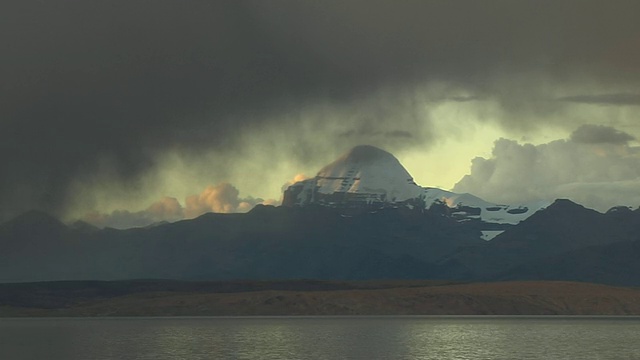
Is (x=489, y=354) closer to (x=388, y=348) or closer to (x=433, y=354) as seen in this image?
(x=433, y=354)

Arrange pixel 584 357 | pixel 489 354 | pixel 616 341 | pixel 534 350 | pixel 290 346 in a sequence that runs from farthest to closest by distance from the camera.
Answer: pixel 616 341
pixel 290 346
pixel 534 350
pixel 489 354
pixel 584 357

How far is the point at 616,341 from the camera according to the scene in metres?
194

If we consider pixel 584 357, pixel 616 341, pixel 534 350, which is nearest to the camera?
pixel 584 357

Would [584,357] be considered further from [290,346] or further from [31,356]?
[31,356]

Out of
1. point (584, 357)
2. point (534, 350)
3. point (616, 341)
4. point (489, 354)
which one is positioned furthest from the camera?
point (616, 341)

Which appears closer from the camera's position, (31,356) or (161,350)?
(31,356)

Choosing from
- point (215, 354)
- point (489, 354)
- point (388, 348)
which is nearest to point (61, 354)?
point (215, 354)

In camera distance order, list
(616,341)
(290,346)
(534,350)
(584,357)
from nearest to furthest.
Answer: (584,357)
(534,350)
(290,346)
(616,341)

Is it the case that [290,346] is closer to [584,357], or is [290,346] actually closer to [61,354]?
[61,354]

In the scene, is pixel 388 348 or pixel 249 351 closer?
pixel 249 351

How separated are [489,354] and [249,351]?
134 feet

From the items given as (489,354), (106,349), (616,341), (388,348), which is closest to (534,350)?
(489,354)

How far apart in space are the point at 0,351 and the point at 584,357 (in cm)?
10168

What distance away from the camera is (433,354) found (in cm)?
15450
